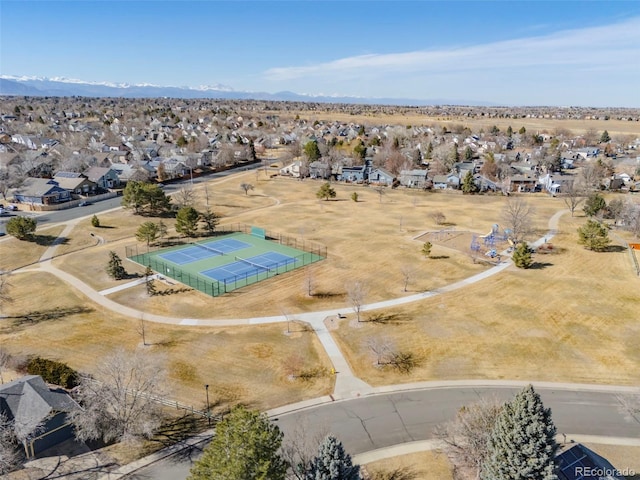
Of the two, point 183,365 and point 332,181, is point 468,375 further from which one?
point 332,181

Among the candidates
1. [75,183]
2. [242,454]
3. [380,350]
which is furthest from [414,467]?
[75,183]

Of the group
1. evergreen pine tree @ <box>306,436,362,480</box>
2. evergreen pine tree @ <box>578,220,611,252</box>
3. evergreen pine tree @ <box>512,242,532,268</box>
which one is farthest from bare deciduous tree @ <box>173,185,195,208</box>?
evergreen pine tree @ <box>578,220,611,252</box>

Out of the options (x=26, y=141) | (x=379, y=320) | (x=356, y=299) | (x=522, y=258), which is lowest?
(x=379, y=320)

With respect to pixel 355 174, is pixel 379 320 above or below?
below

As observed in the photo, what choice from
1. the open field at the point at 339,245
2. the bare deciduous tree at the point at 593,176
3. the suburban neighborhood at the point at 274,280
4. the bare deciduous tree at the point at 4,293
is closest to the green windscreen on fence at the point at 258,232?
the suburban neighborhood at the point at 274,280

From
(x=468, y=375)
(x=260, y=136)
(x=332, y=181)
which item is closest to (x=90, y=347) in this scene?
(x=468, y=375)

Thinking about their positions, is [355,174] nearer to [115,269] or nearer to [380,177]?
[380,177]

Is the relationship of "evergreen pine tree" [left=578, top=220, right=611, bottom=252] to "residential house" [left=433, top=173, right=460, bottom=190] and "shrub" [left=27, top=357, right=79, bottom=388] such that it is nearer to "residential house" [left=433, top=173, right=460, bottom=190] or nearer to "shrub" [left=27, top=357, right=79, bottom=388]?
"residential house" [left=433, top=173, right=460, bottom=190]

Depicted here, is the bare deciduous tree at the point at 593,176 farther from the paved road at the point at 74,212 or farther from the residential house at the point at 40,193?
the residential house at the point at 40,193
